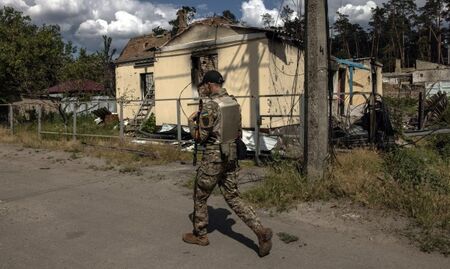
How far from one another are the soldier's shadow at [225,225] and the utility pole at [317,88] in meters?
1.49

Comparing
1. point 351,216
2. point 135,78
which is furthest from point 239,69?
point 351,216

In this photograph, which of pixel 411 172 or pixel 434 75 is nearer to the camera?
pixel 411 172

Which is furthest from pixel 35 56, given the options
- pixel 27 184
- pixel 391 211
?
pixel 391 211

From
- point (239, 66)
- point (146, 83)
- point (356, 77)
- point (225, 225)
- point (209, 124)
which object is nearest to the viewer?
point (209, 124)

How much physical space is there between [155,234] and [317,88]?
126 inches

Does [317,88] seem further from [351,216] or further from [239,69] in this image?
[239,69]

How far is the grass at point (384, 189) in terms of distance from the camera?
5113 mm

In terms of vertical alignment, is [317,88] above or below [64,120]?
above

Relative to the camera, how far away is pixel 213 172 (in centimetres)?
455

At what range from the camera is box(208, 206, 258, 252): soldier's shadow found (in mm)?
4832

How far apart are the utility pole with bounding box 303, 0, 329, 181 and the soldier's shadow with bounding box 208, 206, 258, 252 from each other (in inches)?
58.8

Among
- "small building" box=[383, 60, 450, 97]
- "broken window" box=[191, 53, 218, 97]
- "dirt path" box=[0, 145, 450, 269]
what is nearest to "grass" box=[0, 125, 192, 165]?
"dirt path" box=[0, 145, 450, 269]

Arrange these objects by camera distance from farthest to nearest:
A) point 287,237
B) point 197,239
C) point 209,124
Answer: point 287,237
point 197,239
point 209,124

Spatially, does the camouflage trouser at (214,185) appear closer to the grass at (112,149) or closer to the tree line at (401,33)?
the grass at (112,149)
